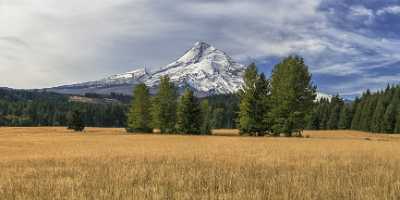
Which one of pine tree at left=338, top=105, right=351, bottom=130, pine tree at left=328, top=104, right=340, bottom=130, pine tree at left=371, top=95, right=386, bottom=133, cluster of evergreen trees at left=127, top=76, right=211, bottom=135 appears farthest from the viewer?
pine tree at left=328, top=104, right=340, bottom=130

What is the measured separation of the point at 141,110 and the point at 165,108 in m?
6.09

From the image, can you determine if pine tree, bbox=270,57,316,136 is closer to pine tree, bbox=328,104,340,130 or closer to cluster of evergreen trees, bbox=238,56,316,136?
cluster of evergreen trees, bbox=238,56,316,136

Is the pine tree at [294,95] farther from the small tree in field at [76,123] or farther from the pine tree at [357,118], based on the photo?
the pine tree at [357,118]

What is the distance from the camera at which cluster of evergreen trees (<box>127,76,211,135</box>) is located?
7925 centimetres

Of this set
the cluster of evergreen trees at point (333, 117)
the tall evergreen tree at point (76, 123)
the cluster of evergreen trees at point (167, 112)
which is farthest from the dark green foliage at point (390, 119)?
the tall evergreen tree at point (76, 123)

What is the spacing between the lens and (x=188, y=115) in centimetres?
7925

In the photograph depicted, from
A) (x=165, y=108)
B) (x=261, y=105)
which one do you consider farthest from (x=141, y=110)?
(x=261, y=105)

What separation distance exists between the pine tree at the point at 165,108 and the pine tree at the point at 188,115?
517 cm

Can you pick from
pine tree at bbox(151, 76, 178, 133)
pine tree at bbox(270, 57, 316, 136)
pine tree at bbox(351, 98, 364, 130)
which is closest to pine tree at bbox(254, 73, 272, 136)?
pine tree at bbox(270, 57, 316, 136)

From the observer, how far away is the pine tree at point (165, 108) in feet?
276

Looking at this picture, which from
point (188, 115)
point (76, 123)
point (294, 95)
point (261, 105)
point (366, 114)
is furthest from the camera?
point (366, 114)

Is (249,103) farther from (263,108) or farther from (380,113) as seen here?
(380,113)

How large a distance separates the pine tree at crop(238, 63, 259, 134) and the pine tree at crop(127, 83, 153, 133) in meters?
21.9

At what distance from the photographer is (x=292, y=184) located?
1223 cm
